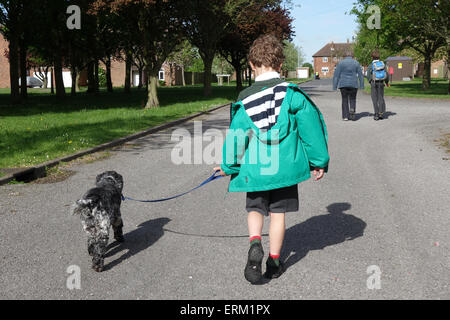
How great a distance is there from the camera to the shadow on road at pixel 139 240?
168 inches

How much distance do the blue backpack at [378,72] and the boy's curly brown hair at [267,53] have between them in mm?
11735

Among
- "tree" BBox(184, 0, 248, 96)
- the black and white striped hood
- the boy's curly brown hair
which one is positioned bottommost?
the black and white striped hood

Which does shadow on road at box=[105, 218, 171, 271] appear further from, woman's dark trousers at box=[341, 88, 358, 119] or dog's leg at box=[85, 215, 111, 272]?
woman's dark trousers at box=[341, 88, 358, 119]

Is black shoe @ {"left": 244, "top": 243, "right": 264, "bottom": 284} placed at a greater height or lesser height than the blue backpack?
lesser

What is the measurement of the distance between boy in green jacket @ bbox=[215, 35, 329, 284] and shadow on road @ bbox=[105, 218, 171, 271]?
128cm

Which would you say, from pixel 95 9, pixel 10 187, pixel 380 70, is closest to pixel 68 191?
pixel 10 187

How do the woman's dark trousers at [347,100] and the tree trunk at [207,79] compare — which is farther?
the tree trunk at [207,79]

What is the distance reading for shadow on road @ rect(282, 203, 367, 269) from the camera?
4.28 m

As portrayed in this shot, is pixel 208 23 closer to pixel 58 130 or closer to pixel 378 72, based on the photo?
pixel 378 72

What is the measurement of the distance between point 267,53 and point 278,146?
2.39ft

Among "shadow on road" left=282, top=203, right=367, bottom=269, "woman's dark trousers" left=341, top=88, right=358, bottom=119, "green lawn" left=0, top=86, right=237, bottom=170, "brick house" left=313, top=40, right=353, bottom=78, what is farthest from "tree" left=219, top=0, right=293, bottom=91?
"brick house" left=313, top=40, right=353, bottom=78

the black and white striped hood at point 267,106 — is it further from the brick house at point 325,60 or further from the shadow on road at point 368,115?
the brick house at point 325,60

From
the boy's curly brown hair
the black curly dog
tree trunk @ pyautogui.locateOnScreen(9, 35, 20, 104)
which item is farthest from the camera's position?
tree trunk @ pyautogui.locateOnScreen(9, 35, 20, 104)

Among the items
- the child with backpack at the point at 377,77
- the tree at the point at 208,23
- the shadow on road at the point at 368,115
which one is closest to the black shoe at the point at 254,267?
the child with backpack at the point at 377,77
